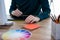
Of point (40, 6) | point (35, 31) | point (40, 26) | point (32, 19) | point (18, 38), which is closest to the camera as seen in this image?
point (18, 38)

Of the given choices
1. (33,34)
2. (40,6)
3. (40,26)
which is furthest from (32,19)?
(40,6)

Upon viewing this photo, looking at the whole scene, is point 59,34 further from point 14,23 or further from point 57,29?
point 14,23

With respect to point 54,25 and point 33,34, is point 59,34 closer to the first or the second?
point 54,25

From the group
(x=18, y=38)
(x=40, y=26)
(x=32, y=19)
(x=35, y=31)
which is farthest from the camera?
(x=32, y=19)

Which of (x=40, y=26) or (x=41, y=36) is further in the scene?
(x=40, y=26)

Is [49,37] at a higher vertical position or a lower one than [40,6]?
lower

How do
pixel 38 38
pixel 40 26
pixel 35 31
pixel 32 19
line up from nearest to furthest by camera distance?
pixel 38 38 → pixel 35 31 → pixel 40 26 → pixel 32 19

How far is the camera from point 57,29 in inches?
33.5

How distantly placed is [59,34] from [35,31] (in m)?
0.26

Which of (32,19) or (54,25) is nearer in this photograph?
(54,25)

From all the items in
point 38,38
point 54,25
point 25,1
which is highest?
point 25,1

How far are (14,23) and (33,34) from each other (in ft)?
1.01

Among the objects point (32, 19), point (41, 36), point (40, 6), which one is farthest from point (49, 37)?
point (40, 6)

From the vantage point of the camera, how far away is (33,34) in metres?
1.00
